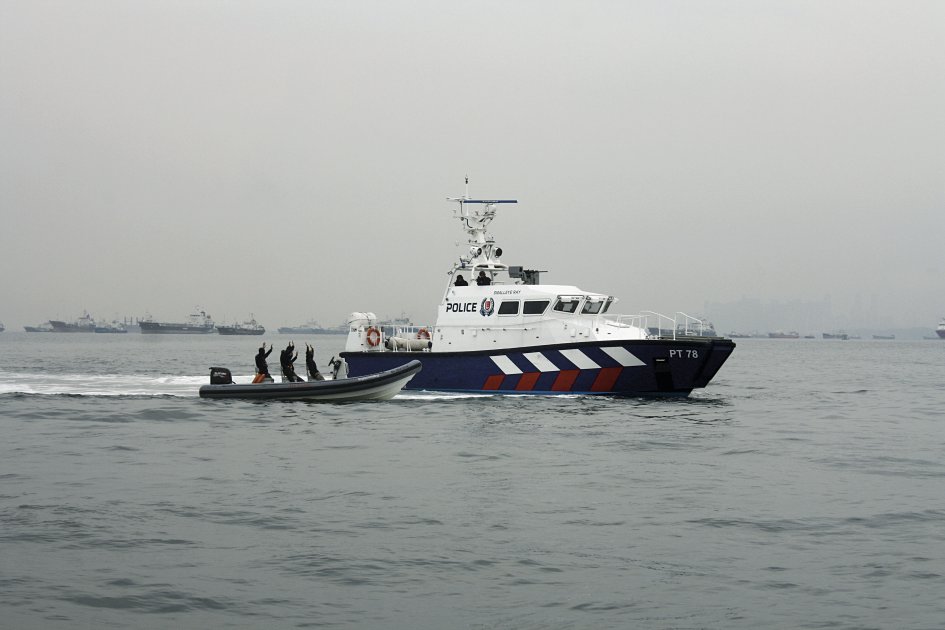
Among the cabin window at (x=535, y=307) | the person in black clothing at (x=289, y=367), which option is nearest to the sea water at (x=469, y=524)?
Answer: the person in black clothing at (x=289, y=367)

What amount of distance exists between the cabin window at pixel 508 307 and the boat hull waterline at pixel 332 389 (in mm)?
3083

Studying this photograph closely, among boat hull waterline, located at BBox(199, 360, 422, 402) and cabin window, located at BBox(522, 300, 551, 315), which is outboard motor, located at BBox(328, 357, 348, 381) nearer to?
boat hull waterline, located at BBox(199, 360, 422, 402)

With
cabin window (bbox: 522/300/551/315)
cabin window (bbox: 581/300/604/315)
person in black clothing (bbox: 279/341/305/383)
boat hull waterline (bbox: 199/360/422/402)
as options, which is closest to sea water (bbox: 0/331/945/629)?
boat hull waterline (bbox: 199/360/422/402)

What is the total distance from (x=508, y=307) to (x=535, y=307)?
0.82 m

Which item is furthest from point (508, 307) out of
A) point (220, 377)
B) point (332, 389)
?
point (220, 377)

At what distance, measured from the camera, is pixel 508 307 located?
91.1 ft

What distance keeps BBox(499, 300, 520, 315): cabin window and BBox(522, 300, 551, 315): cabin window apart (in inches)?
11.1

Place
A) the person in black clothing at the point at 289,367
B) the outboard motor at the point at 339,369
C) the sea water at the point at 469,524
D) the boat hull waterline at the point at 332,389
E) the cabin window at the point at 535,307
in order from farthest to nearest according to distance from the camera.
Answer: the outboard motor at the point at 339,369 → the cabin window at the point at 535,307 → the person in black clothing at the point at 289,367 → the boat hull waterline at the point at 332,389 → the sea water at the point at 469,524

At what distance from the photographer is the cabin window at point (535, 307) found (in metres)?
27.4

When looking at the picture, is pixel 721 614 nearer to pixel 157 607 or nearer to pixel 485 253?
pixel 157 607

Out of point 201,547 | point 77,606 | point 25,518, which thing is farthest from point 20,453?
point 77,606

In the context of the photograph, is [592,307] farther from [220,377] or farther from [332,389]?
[220,377]

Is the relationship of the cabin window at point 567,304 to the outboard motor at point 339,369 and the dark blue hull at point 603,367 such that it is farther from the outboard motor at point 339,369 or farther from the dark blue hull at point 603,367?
the outboard motor at point 339,369

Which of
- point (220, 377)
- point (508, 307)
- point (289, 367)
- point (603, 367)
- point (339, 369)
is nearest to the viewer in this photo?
point (603, 367)
